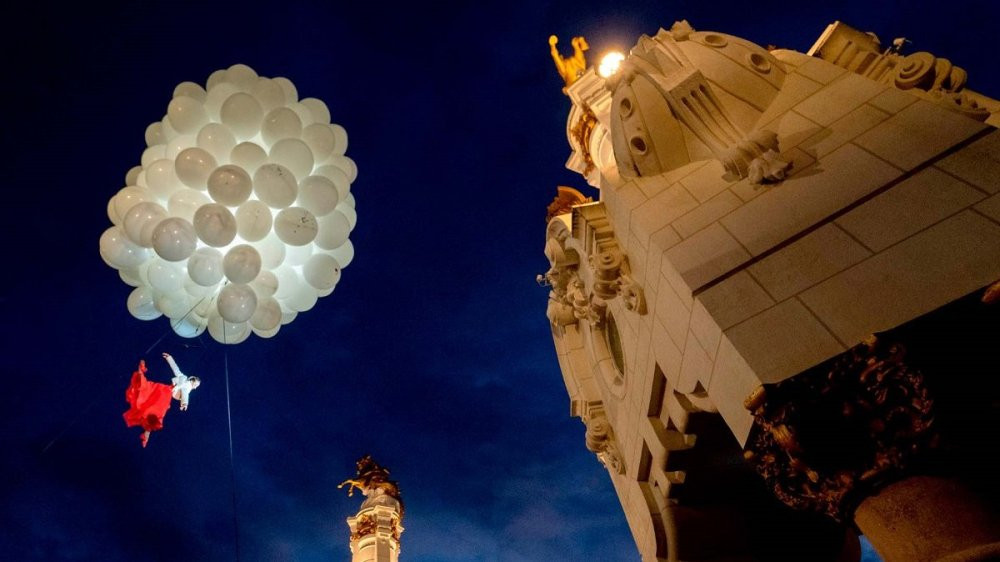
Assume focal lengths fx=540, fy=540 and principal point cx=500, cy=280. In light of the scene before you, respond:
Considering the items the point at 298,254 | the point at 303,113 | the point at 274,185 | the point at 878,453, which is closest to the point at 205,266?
the point at 298,254

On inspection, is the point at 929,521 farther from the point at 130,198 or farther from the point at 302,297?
the point at 130,198

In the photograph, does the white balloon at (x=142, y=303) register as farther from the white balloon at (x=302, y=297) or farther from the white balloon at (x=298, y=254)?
the white balloon at (x=298, y=254)

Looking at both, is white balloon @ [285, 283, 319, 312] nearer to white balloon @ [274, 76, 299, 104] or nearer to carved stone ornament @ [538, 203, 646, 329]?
white balloon @ [274, 76, 299, 104]

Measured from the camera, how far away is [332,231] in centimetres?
791

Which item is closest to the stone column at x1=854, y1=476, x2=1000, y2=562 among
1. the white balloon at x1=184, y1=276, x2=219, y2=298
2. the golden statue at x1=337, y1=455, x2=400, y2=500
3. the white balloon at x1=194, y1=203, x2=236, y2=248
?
the white balloon at x1=194, y1=203, x2=236, y2=248

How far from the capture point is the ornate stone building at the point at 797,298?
4117mm

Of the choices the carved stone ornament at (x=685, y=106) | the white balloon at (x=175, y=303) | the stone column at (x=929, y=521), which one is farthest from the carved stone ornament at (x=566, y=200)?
the stone column at (x=929, y=521)

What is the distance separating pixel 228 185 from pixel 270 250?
3.85 feet

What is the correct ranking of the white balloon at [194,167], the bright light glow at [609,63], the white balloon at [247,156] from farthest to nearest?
the bright light glow at [609,63]
the white balloon at [247,156]
the white balloon at [194,167]

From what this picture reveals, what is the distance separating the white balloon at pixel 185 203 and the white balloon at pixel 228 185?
528mm

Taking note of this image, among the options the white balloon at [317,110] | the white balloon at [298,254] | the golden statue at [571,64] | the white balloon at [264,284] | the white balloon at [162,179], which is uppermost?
the golden statue at [571,64]

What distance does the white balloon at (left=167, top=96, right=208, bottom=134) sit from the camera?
739cm

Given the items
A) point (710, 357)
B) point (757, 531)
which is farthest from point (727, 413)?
point (757, 531)

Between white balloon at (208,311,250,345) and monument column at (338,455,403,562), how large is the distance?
508 inches
